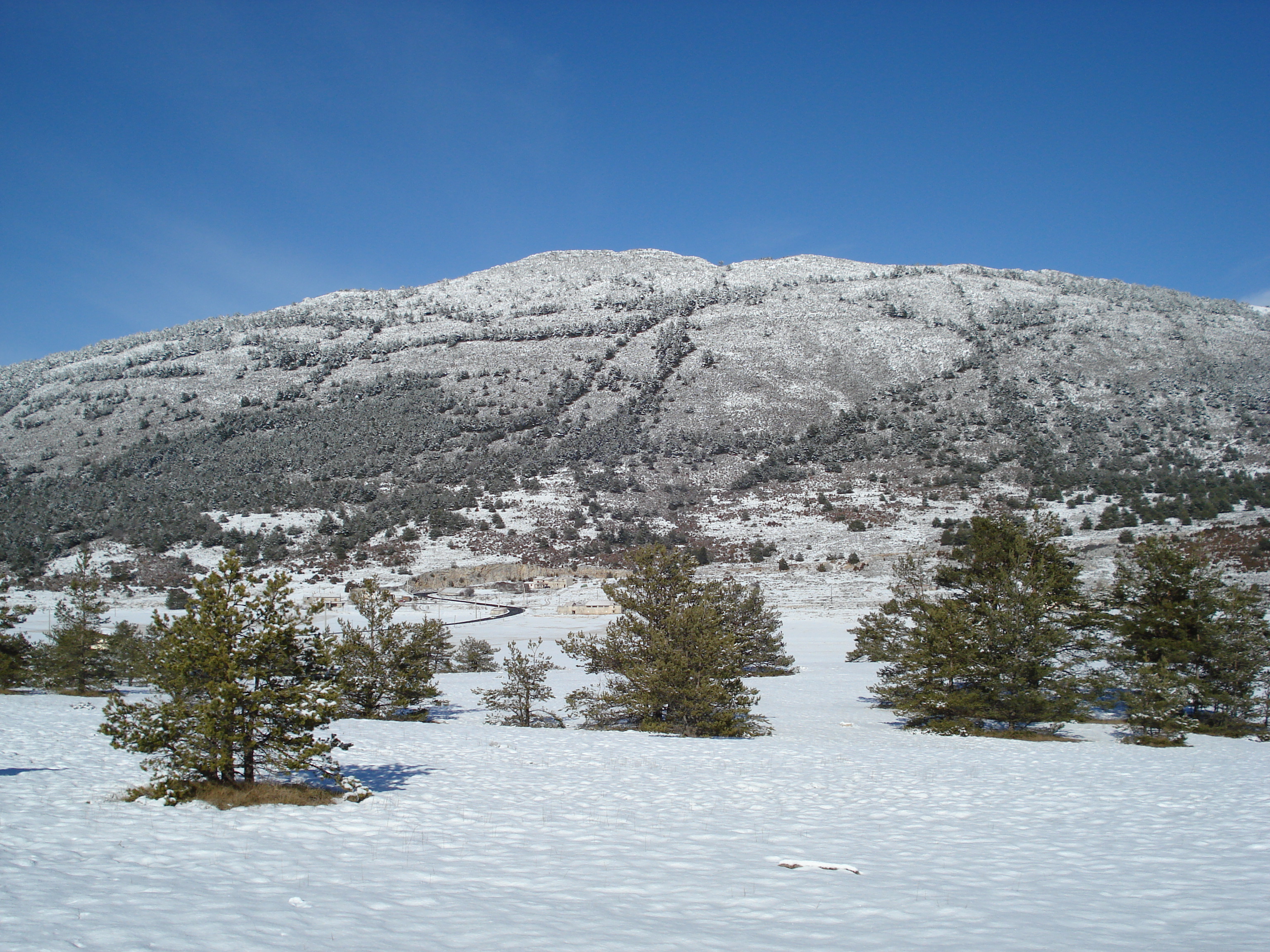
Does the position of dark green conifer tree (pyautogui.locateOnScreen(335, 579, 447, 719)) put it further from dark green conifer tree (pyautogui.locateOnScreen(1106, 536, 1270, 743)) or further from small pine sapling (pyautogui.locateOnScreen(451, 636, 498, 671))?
dark green conifer tree (pyautogui.locateOnScreen(1106, 536, 1270, 743))

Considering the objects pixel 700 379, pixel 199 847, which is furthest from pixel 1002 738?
pixel 700 379

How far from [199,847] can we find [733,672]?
9.96 m

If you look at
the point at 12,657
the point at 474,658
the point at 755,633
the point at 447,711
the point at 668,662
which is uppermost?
the point at 755,633

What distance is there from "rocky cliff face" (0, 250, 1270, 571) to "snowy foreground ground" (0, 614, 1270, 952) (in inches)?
1778

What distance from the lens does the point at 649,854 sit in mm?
6301

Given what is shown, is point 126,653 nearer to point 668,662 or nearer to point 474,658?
point 474,658

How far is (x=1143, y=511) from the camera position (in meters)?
41.4

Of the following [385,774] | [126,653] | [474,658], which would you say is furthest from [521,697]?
[126,653]

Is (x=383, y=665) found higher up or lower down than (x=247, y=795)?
higher up

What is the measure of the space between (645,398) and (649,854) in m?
70.9

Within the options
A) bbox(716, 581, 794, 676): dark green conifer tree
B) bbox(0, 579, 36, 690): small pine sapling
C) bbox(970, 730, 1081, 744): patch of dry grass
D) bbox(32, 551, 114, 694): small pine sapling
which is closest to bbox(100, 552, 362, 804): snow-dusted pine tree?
bbox(32, 551, 114, 694): small pine sapling

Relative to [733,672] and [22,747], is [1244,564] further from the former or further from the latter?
[22,747]

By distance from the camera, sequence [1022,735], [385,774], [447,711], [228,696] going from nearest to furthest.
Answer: [228,696] → [385,774] → [1022,735] → [447,711]

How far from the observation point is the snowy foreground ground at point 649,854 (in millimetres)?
4395
